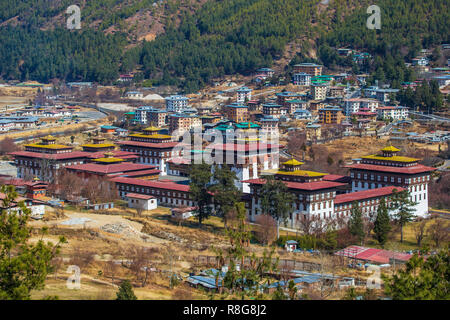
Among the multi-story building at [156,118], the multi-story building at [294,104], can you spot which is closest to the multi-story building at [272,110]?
the multi-story building at [294,104]

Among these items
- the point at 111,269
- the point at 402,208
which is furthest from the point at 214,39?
the point at 111,269

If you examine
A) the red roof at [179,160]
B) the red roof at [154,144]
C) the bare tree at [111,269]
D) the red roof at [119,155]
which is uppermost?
the red roof at [154,144]

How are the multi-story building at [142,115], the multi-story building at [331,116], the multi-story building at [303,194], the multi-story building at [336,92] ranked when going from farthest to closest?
the multi-story building at [336,92] < the multi-story building at [142,115] < the multi-story building at [331,116] < the multi-story building at [303,194]

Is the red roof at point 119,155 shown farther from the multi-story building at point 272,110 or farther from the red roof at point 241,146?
the multi-story building at point 272,110

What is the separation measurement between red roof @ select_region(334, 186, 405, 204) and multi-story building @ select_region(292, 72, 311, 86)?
5442 centimetres

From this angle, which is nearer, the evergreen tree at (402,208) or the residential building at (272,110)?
the evergreen tree at (402,208)

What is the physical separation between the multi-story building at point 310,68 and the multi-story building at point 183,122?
86.9 ft

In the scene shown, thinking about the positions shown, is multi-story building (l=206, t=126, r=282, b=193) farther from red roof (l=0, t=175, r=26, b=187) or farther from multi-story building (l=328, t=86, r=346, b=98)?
multi-story building (l=328, t=86, r=346, b=98)

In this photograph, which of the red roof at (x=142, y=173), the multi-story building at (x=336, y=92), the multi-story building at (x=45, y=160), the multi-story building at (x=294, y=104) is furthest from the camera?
the multi-story building at (x=336, y=92)

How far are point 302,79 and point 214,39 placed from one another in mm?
32543

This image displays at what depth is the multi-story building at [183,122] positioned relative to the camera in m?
83.1

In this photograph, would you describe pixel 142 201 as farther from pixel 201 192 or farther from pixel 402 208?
pixel 402 208

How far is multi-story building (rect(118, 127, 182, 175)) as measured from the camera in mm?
63688
